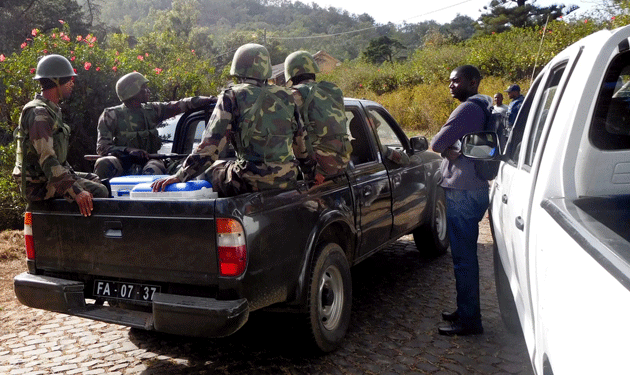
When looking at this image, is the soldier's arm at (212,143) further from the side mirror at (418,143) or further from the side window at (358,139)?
the side mirror at (418,143)

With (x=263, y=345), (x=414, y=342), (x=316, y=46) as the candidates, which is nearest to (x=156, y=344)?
(x=263, y=345)

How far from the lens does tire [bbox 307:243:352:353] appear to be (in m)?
3.77

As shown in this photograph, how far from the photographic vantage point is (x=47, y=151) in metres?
3.97

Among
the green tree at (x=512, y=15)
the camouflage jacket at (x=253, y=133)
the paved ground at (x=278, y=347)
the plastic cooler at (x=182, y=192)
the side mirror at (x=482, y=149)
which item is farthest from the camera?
the green tree at (x=512, y=15)

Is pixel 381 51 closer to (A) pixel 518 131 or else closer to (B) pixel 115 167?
(B) pixel 115 167

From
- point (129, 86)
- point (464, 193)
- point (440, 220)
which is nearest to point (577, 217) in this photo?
point (464, 193)

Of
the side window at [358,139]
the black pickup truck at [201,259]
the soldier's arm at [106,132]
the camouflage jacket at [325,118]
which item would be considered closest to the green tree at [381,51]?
the soldier's arm at [106,132]

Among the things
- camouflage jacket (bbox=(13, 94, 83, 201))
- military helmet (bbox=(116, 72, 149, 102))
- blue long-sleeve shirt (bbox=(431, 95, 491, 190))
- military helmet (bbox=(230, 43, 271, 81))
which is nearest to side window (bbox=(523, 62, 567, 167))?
blue long-sleeve shirt (bbox=(431, 95, 491, 190))

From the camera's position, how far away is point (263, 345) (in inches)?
167

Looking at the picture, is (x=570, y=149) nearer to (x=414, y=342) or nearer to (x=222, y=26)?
(x=414, y=342)

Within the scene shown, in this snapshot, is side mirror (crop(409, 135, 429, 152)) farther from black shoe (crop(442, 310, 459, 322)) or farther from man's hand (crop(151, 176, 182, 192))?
man's hand (crop(151, 176, 182, 192))

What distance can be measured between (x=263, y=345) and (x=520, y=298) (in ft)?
6.66

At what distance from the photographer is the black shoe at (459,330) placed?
4.32 m

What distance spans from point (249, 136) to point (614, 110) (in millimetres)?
2137
